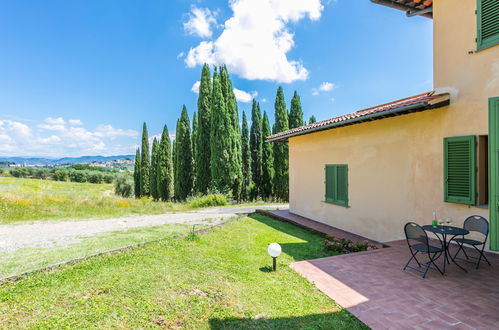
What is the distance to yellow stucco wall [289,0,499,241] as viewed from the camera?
4.88m

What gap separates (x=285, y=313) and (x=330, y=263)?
2.05 meters

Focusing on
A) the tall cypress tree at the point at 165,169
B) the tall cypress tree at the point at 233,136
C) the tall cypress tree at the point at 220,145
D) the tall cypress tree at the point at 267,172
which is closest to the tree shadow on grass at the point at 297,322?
the tall cypress tree at the point at 220,145

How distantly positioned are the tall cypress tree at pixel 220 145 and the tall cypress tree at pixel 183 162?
6.93 meters

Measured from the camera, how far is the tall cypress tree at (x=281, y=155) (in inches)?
944

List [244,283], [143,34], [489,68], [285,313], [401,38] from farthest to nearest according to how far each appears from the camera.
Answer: [143,34]
[401,38]
[489,68]
[244,283]
[285,313]

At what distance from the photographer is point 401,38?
9.84 metres

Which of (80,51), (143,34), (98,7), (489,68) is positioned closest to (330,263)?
(489,68)

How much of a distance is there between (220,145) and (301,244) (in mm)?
14296

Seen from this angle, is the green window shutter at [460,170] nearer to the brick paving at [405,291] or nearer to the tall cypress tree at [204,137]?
the brick paving at [405,291]

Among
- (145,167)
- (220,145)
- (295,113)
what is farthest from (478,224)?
(145,167)

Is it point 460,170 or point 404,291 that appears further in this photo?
point 460,170

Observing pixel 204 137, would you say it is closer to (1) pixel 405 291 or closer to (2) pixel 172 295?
(2) pixel 172 295

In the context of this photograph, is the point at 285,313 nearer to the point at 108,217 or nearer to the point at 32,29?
the point at 108,217

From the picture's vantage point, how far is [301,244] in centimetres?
674
